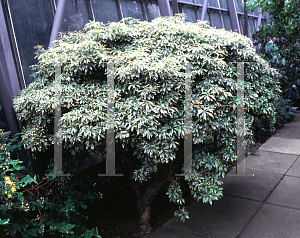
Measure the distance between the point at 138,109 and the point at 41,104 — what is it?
133 cm

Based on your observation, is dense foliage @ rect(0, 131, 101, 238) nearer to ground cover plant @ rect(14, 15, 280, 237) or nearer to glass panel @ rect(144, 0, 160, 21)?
ground cover plant @ rect(14, 15, 280, 237)

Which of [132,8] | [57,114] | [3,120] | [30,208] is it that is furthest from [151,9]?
[30,208]

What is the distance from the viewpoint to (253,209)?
5.01 m

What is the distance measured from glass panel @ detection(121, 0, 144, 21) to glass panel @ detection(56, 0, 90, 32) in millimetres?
1303

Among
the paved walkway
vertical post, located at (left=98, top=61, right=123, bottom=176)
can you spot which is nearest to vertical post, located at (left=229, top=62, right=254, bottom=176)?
the paved walkway

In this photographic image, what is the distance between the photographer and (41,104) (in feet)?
12.7

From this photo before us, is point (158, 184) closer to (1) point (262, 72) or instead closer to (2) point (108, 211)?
(2) point (108, 211)

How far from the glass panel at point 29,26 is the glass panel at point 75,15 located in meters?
0.36

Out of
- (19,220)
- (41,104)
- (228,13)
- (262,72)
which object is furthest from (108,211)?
(228,13)

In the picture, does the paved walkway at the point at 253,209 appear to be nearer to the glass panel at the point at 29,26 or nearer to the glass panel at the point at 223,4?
the glass panel at the point at 29,26

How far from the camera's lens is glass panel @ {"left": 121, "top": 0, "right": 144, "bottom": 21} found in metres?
7.76

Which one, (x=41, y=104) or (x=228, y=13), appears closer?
(x=41, y=104)

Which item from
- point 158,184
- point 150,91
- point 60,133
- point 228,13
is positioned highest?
point 228,13

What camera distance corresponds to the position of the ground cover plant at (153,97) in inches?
141
